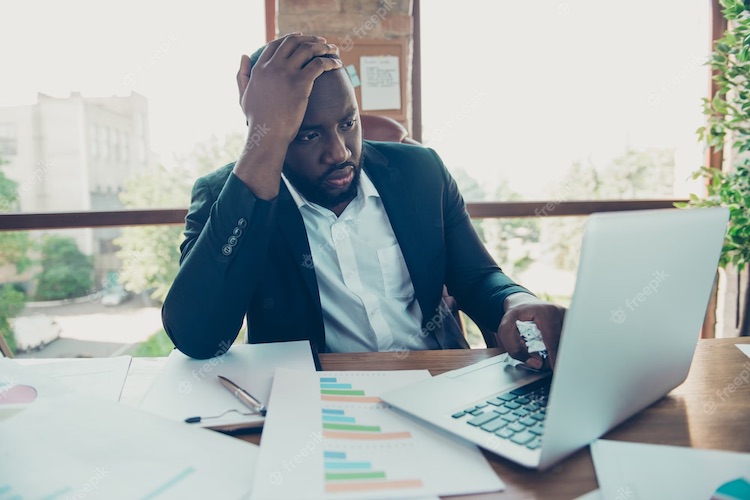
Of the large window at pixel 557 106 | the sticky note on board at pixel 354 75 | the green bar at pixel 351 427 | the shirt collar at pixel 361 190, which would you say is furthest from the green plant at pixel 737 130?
the green bar at pixel 351 427

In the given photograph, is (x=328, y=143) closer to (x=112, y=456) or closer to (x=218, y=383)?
(x=218, y=383)

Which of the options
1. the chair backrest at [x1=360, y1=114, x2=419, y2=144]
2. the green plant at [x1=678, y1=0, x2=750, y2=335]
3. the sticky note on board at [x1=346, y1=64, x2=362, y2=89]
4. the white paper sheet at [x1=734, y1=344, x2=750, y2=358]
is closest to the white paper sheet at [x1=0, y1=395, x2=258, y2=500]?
the white paper sheet at [x1=734, y1=344, x2=750, y2=358]

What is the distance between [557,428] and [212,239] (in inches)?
27.5

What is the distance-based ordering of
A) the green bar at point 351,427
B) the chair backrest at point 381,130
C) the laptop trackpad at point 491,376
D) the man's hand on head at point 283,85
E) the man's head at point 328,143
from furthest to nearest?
the chair backrest at point 381,130 < the man's head at point 328,143 < the man's hand on head at point 283,85 < the laptop trackpad at point 491,376 < the green bar at point 351,427

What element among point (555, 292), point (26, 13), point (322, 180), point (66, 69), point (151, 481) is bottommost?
point (555, 292)

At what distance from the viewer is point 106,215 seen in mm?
2316

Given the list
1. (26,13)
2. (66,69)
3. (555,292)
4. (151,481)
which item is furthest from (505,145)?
(151,481)

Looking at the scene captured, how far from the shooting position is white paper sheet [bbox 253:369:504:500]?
51 cm

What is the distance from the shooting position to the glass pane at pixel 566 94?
2.59m

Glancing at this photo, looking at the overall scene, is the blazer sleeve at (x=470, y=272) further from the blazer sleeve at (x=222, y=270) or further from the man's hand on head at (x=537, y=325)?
the blazer sleeve at (x=222, y=270)

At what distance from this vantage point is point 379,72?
2350 millimetres

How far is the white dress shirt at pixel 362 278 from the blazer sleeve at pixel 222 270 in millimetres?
214

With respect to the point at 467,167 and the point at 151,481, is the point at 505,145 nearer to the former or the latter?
the point at 467,167

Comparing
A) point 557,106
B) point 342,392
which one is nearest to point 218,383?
point 342,392
